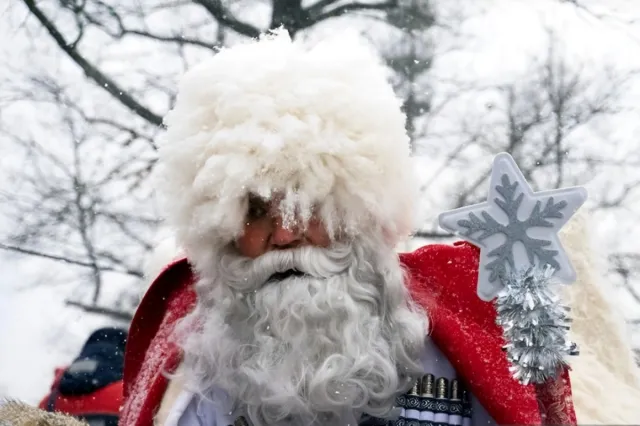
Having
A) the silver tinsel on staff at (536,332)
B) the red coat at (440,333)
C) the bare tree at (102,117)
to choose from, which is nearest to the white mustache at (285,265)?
the red coat at (440,333)

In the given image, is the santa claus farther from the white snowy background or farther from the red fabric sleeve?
the white snowy background

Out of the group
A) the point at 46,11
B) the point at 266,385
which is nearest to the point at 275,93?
the point at 266,385

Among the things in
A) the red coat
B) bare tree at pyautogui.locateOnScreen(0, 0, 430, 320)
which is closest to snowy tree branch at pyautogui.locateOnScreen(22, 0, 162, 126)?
bare tree at pyautogui.locateOnScreen(0, 0, 430, 320)

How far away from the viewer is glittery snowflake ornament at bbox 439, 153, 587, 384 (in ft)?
4.71

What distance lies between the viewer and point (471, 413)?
204 centimetres

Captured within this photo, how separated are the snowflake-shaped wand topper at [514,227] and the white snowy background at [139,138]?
3.99 meters

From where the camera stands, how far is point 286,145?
1913 mm

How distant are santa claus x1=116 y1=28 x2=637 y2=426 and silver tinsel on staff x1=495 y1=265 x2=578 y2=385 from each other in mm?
491

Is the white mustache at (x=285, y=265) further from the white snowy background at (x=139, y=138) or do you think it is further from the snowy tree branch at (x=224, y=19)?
the snowy tree branch at (x=224, y=19)

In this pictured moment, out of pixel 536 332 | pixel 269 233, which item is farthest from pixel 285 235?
pixel 536 332

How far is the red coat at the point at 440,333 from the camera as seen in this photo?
1938 mm

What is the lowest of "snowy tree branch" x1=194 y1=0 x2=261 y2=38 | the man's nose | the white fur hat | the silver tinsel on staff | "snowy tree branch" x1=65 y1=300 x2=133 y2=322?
the silver tinsel on staff

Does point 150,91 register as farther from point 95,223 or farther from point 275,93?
point 275,93

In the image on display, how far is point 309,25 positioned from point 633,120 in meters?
2.53
